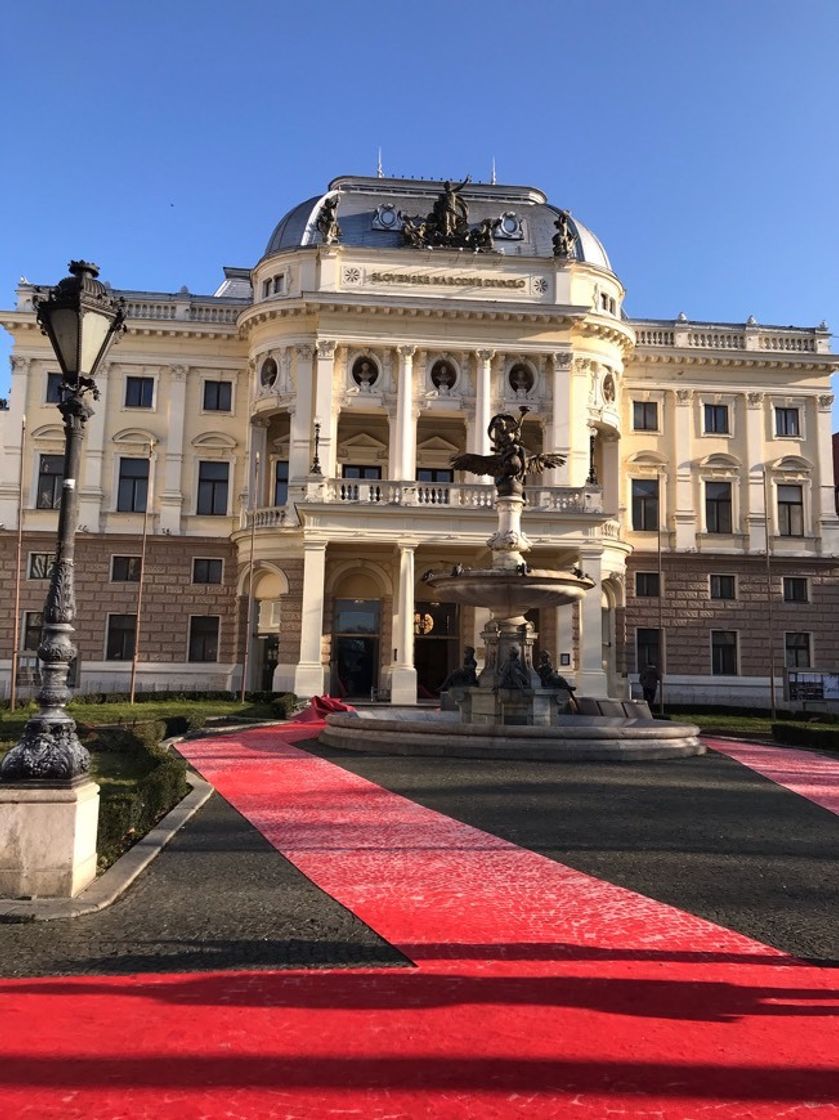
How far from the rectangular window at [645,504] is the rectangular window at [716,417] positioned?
12.5 ft

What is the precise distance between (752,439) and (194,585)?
2590 centimetres

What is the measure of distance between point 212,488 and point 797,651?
26.8 m

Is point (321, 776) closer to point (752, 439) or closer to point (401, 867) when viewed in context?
point (401, 867)

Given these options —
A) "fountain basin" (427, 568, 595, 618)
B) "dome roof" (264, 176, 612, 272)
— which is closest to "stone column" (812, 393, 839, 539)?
"dome roof" (264, 176, 612, 272)

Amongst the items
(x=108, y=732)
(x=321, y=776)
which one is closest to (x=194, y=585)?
(x=108, y=732)

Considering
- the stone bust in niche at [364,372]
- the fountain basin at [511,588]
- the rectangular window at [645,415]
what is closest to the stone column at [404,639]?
the stone bust in niche at [364,372]

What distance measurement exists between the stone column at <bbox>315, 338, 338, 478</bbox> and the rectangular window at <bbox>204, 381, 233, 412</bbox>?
5.64 m

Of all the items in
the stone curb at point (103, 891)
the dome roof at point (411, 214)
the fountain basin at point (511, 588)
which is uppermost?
the dome roof at point (411, 214)

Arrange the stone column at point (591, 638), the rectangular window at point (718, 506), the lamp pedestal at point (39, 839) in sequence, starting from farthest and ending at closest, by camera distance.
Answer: the rectangular window at point (718, 506) < the stone column at point (591, 638) < the lamp pedestal at point (39, 839)


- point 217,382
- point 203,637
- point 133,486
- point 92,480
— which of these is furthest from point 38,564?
point 217,382

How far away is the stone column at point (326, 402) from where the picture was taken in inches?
1350

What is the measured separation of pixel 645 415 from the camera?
40.0m

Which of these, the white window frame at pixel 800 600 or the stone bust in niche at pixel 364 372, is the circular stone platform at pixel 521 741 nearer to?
the stone bust in niche at pixel 364 372

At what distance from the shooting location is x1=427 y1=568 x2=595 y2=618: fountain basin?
1752 cm
